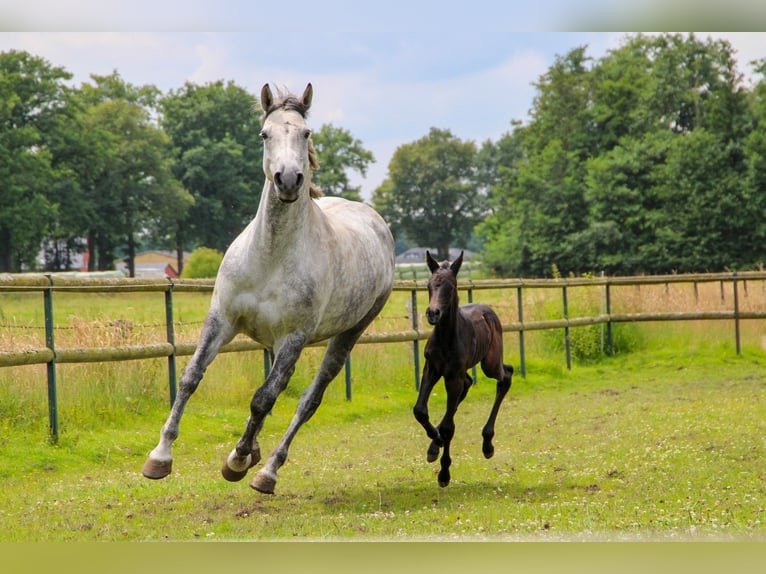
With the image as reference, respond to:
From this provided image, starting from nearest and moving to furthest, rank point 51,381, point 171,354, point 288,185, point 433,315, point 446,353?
point 288,185 → point 433,315 → point 446,353 → point 51,381 → point 171,354

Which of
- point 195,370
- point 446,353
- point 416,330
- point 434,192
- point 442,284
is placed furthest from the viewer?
point 434,192

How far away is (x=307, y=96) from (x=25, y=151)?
4129 cm

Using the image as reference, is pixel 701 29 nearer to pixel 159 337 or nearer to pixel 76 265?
pixel 159 337

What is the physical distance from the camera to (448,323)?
7066 mm

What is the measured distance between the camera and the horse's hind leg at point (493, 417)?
753cm

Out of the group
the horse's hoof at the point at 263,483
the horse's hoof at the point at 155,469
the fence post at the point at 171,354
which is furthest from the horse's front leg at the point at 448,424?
the fence post at the point at 171,354

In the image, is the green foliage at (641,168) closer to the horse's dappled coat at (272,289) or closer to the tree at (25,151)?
the tree at (25,151)

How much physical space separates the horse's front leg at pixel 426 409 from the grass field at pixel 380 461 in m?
0.31

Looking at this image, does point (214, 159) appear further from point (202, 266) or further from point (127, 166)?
point (202, 266)

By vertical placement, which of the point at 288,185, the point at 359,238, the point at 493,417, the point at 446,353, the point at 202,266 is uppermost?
the point at 202,266

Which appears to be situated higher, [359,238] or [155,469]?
[359,238]

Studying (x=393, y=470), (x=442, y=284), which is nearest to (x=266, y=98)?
(x=442, y=284)

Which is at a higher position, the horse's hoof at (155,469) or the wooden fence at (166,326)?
the wooden fence at (166,326)

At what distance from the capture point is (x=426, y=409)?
6.82 metres
